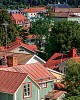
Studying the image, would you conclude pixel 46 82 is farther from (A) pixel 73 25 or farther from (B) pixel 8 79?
(A) pixel 73 25

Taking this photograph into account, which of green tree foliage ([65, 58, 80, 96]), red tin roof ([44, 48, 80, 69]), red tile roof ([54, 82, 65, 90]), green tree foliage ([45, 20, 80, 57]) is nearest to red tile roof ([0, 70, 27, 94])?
green tree foliage ([65, 58, 80, 96])

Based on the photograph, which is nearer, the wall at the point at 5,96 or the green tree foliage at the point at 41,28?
the wall at the point at 5,96

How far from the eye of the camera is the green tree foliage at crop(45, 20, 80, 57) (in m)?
59.2

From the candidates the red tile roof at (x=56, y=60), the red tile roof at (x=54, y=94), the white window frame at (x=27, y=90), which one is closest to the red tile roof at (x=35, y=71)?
the red tile roof at (x=54, y=94)

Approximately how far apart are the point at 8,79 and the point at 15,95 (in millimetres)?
1452

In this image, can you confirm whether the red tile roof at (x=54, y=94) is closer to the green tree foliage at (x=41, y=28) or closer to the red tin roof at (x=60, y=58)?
the red tin roof at (x=60, y=58)

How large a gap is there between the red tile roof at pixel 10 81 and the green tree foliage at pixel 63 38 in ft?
94.1

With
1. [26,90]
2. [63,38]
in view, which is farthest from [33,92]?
[63,38]

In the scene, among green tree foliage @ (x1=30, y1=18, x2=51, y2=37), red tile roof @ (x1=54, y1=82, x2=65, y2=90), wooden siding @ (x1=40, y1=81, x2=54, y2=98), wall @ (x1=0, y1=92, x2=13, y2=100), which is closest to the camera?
wall @ (x1=0, y1=92, x2=13, y2=100)

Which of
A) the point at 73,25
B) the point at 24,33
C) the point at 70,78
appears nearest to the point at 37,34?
the point at 24,33

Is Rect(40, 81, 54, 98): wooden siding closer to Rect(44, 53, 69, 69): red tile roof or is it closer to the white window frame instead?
the white window frame

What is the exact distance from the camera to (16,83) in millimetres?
29859

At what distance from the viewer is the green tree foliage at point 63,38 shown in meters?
59.2

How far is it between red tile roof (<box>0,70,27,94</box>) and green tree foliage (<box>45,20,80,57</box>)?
28696 mm
